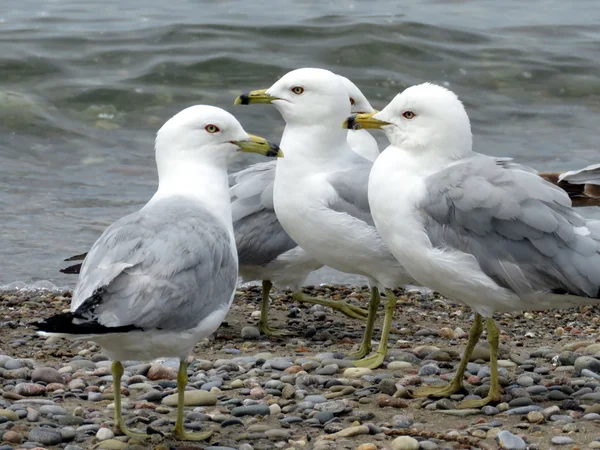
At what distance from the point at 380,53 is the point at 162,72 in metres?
3.49

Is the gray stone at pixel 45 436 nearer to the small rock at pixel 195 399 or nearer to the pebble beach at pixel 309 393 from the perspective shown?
the pebble beach at pixel 309 393

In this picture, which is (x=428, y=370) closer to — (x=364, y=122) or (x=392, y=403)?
(x=392, y=403)

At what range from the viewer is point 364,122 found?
625 cm

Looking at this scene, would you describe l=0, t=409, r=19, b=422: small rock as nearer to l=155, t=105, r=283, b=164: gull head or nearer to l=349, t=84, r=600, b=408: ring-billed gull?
l=155, t=105, r=283, b=164: gull head

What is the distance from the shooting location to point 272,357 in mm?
6582

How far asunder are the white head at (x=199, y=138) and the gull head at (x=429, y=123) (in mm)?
895

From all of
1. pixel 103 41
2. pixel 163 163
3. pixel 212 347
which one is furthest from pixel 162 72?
pixel 163 163

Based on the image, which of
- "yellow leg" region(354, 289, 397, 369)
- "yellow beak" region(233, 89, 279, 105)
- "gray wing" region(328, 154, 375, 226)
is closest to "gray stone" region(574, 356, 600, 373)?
"yellow leg" region(354, 289, 397, 369)

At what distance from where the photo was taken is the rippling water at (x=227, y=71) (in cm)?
1250

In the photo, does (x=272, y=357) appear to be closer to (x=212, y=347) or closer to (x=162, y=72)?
(x=212, y=347)

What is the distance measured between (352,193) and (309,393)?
1586mm

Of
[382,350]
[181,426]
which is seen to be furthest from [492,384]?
[181,426]

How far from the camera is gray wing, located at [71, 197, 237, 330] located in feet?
14.9

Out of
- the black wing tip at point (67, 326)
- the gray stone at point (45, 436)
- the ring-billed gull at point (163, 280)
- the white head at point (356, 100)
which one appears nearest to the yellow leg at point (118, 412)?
the ring-billed gull at point (163, 280)
